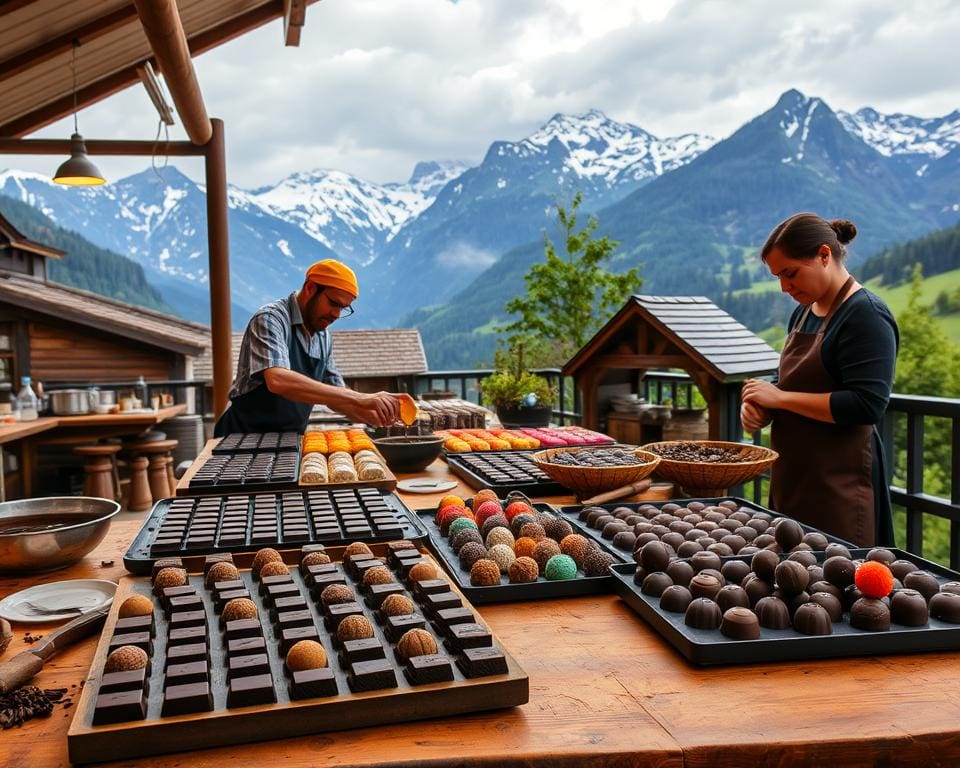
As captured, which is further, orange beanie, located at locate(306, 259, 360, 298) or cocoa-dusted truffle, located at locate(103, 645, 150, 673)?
orange beanie, located at locate(306, 259, 360, 298)

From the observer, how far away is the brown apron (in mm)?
2604

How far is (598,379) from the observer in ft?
18.9

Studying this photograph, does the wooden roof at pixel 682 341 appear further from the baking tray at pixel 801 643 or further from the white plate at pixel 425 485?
the baking tray at pixel 801 643

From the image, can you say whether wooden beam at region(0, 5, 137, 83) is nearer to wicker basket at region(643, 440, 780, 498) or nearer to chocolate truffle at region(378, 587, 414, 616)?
wicker basket at region(643, 440, 780, 498)

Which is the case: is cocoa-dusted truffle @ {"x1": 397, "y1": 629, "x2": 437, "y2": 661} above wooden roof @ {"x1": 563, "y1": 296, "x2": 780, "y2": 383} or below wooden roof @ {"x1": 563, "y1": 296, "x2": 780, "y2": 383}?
below

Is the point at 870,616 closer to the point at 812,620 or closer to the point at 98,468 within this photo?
the point at 812,620

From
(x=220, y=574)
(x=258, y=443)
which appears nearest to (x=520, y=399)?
(x=258, y=443)

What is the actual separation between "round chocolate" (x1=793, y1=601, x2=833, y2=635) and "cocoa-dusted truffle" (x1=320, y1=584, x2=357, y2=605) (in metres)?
0.71

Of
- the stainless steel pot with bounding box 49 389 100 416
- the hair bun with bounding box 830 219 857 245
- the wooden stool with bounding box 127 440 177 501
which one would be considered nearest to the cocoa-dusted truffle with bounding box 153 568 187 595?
the hair bun with bounding box 830 219 857 245

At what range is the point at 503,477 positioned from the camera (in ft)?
8.03

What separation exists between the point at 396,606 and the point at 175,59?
468 cm

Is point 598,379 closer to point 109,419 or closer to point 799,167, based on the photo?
point 109,419

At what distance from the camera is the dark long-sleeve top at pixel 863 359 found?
95.6 inches

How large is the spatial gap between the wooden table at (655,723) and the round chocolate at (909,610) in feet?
0.17
